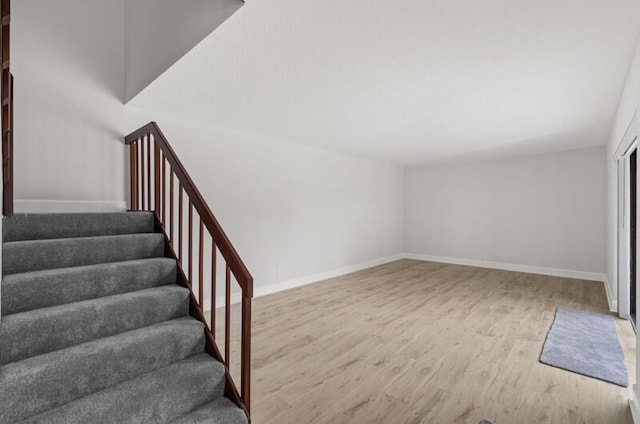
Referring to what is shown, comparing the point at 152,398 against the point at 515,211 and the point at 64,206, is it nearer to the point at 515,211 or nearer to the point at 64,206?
the point at 64,206

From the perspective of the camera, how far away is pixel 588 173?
5.48 meters

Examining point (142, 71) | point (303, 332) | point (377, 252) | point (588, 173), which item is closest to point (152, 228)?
point (142, 71)

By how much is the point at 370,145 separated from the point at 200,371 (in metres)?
4.25

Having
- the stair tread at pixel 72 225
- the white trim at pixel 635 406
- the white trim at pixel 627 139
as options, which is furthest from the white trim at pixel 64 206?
the white trim at pixel 627 139

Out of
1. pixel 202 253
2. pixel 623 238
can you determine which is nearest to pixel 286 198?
pixel 202 253

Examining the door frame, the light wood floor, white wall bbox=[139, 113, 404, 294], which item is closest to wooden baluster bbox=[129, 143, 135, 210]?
white wall bbox=[139, 113, 404, 294]

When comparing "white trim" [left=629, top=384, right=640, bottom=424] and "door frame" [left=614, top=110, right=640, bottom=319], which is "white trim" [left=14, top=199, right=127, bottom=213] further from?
"door frame" [left=614, top=110, right=640, bottom=319]

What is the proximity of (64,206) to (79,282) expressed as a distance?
1446 mm

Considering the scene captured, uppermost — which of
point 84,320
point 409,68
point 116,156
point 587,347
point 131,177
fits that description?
point 409,68

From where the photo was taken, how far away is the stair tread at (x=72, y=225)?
2209mm

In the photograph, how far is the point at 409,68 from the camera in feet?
7.89

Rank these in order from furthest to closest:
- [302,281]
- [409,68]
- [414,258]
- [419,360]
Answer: [414,258] → [302,281] → [419,360] → [409,68]

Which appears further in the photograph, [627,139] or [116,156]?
[116,156]

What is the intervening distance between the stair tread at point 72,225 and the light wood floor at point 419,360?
4.91 feet
